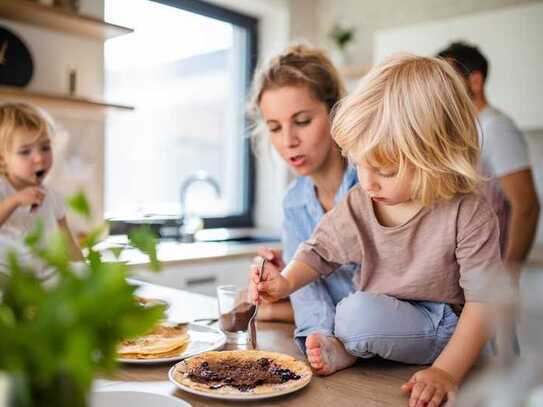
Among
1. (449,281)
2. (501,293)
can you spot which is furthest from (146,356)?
(501,293)

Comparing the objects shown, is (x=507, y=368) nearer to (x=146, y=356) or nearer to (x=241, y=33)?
(x=146, y=356)

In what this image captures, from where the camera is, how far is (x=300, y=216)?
1602 mm

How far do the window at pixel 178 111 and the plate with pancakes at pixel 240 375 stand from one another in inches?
94.7

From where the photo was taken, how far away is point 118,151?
3.54 meters

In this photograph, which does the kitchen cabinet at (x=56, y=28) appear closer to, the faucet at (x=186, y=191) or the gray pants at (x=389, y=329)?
the faucet at (x=186, y=191)

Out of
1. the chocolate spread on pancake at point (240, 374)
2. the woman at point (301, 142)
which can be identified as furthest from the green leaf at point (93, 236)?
the woman at point (301, 142)

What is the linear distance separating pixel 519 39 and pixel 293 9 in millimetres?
1577

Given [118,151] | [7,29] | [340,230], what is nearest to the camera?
[340,230]

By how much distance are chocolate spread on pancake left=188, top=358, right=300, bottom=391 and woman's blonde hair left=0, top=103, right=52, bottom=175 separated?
1.48 m

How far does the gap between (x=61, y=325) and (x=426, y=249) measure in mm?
910

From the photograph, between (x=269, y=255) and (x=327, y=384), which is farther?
(x=269, y=255)

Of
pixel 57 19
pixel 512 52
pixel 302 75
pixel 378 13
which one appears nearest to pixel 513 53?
pixel 512 52

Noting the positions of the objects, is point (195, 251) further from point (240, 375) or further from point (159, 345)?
point (240, 375)

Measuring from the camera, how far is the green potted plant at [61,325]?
0.34 meters
